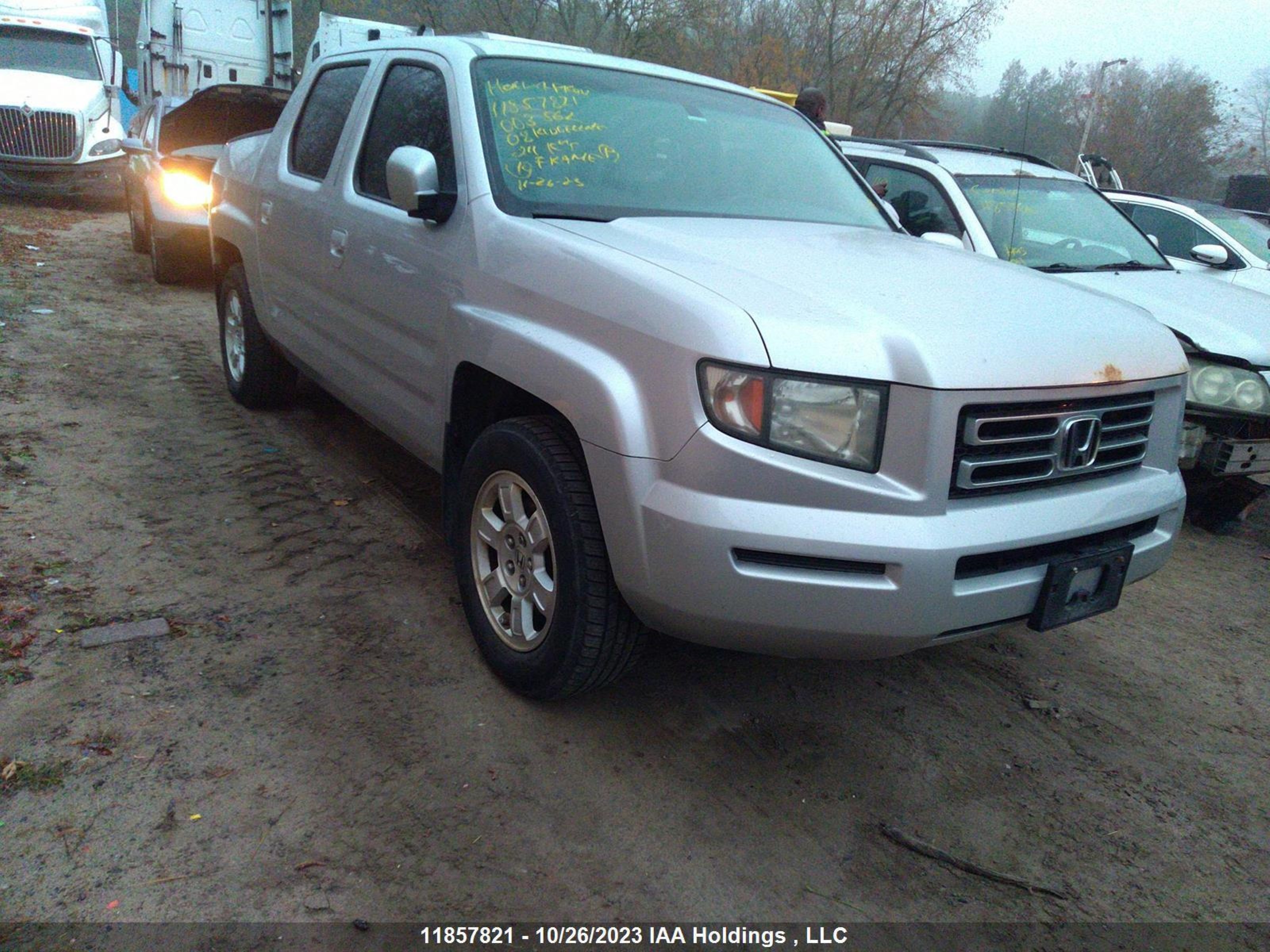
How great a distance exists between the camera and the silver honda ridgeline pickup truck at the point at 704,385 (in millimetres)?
2303

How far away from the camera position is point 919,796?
2.77 m

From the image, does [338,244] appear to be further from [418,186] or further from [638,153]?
[638,153]

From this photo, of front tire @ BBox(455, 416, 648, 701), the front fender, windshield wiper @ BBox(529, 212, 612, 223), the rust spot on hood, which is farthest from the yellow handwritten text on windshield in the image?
the rust spot on hood

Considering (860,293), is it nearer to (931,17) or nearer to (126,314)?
(126,314)

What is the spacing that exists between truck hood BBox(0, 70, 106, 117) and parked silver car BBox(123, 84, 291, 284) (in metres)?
5.73

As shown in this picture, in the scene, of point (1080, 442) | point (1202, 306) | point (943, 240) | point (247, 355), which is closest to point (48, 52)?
point (247, 355)

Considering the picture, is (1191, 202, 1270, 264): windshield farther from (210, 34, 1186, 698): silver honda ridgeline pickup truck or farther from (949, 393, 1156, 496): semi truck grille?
(949, 393, 1156, 496): semi truck grille

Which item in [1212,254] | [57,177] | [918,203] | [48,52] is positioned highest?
[48,52]

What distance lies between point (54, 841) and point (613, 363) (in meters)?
1.75

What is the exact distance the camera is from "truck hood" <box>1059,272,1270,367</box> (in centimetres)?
480

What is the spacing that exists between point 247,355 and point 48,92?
12604 millimetres

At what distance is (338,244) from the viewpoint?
3.96 m

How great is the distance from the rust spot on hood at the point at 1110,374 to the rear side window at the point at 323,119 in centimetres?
315

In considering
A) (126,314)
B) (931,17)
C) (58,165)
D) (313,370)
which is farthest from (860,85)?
(313,370)
